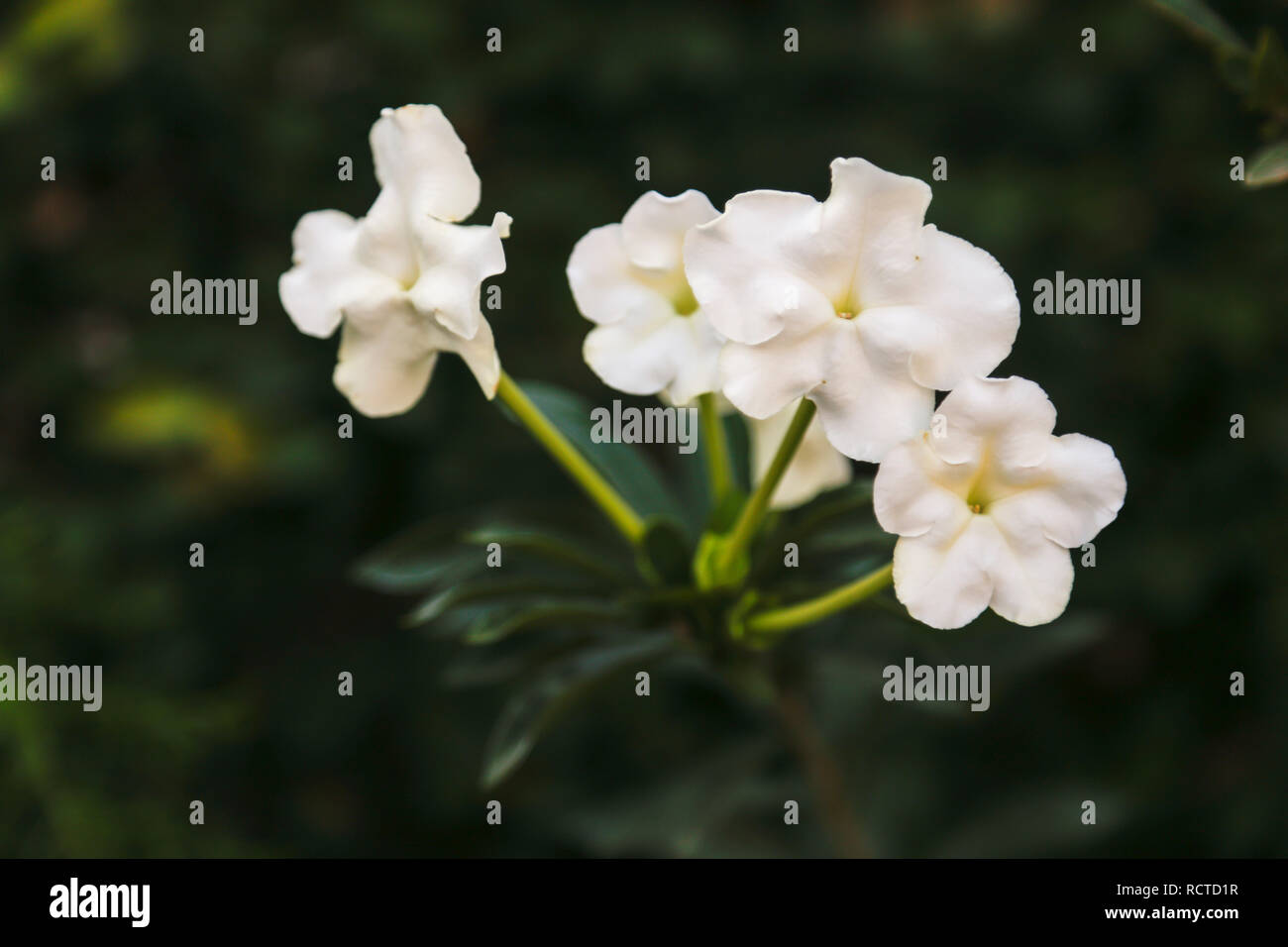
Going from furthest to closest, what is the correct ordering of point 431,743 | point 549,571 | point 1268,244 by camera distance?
point 431,743, point 1268,244, point 549,571

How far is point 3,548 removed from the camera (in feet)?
5.55

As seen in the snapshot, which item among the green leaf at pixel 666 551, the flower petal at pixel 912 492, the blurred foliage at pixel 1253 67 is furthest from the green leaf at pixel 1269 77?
the green leaf at pixel 666 551

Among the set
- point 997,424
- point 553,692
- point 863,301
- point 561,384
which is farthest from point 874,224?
point 561,384

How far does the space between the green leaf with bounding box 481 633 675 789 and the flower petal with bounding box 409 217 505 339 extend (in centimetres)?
39

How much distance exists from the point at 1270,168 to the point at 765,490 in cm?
47

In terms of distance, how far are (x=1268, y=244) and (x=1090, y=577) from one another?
0.55 m

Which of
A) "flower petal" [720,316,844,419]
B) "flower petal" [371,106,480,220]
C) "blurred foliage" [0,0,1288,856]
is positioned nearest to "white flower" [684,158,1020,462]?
"flower petal" [720,316,844,419]

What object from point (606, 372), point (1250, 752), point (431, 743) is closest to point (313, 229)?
point (606, 372)

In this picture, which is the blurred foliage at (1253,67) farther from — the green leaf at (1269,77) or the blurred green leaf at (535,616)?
the blurred green leaf at (535,616)

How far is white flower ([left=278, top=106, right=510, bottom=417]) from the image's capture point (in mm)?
924

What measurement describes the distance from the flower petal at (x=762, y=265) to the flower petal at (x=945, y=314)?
4 centimetres

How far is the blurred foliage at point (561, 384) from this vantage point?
5.99 feet

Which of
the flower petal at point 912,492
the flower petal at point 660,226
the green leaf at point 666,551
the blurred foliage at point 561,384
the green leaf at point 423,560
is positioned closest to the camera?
the flower petal at point 912,492
